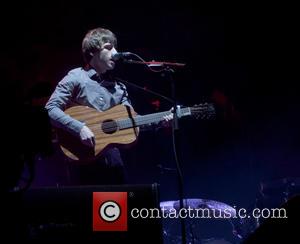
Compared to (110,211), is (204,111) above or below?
above

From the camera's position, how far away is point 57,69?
17.8ft

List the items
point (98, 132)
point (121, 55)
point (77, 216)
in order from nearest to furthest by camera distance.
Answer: point (77, 216) < point (121, 55) < point (98, 132)

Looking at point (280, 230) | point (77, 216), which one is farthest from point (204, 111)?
point (280, 230)

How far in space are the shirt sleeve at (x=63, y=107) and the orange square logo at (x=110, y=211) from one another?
1449 millimetres

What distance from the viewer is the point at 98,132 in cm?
388

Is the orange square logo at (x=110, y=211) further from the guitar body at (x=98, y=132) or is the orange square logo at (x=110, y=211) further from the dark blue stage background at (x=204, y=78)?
the dark blue stage background at (x=204, y=78)

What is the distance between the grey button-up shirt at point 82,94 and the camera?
12.6 feet

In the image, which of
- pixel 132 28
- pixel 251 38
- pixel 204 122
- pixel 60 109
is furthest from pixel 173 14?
pixel 60 109

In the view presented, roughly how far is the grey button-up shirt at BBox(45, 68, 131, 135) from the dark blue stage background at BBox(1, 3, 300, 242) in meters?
1.54

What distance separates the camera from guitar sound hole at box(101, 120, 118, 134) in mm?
3915

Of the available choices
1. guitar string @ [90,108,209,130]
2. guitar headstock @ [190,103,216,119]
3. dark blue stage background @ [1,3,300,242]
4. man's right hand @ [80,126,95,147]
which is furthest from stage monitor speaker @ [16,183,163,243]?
dark blue stage background @ [1,3,300,242]
